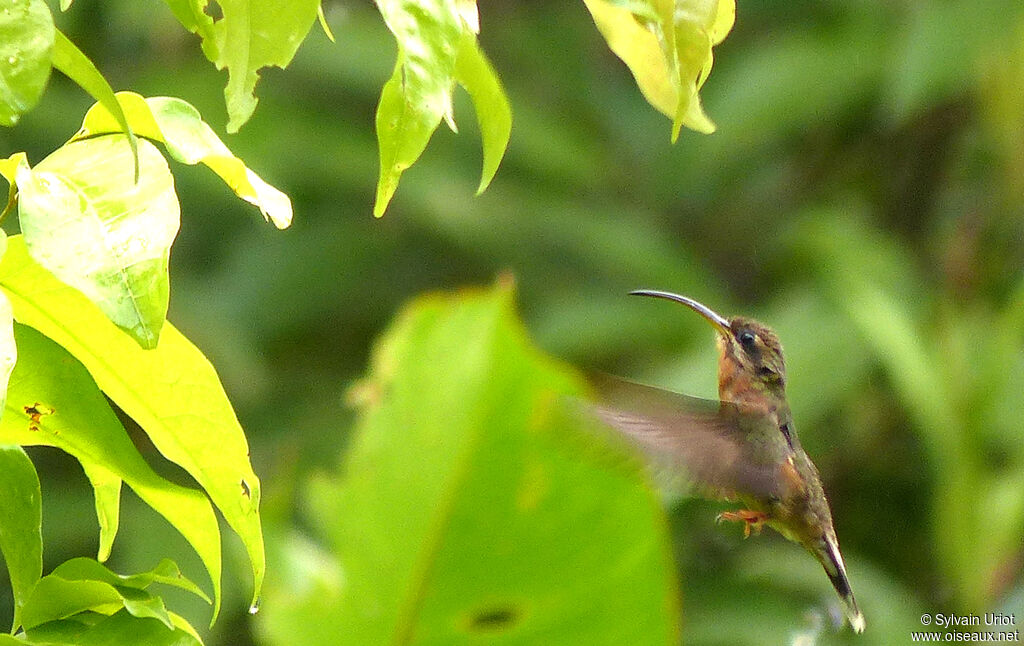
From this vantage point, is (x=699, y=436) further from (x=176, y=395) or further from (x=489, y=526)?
(x=176, y=395)

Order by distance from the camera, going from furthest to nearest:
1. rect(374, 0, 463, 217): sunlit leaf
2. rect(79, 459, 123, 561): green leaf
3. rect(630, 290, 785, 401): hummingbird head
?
rect(630, 290, 785, 401): hummingbird head
rect(79, 459, 123, 561): green leaf
rect(374, 0, 463, 217): sunlit leaf

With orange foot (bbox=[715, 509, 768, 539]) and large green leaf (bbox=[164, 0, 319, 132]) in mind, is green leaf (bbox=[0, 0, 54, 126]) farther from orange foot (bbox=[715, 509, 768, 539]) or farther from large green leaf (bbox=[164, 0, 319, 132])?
orange foot (bbox=[715, 509, 768, 539])

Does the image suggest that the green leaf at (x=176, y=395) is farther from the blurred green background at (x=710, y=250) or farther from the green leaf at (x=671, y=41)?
the blurred green background at (x=710, y=250)

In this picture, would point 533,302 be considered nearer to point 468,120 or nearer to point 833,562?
point 468,120

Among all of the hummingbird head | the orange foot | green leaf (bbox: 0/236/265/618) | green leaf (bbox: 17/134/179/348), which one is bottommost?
the orange foot

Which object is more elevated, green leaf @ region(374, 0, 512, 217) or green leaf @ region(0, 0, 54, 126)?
green leaf @ region(0, 0, 54, 126)

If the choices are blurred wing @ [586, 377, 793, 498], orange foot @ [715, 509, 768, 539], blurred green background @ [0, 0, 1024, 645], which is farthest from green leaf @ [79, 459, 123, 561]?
blurred green background @ [0, 0, 1024, 645]
